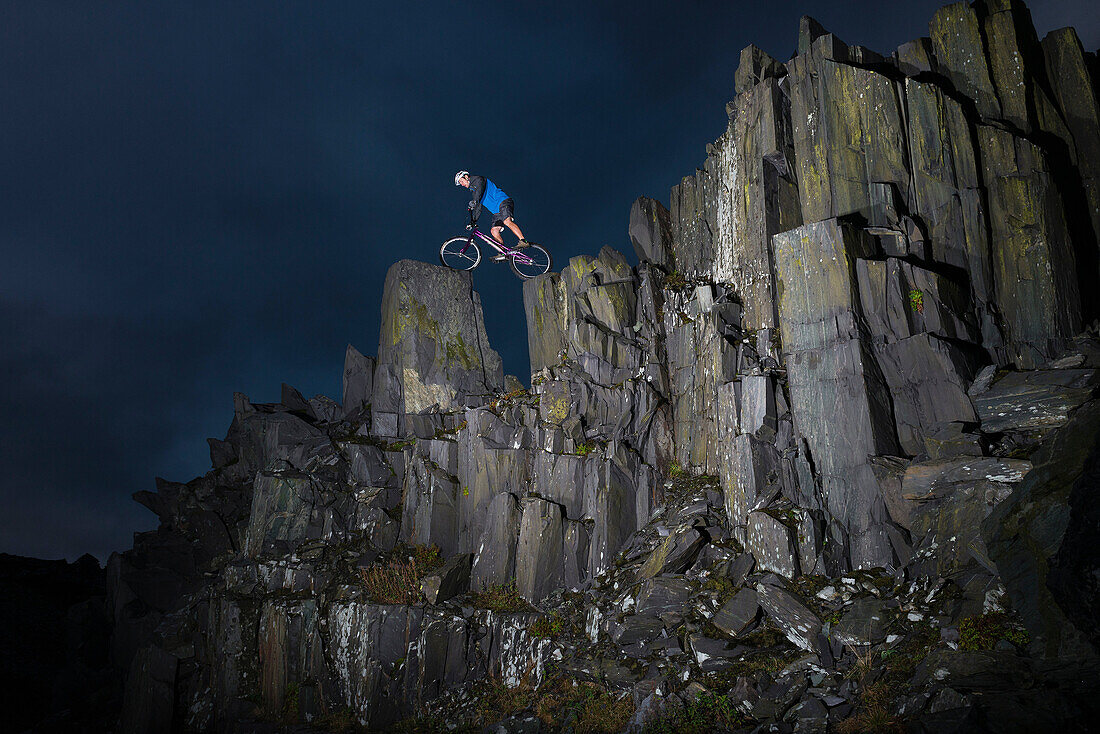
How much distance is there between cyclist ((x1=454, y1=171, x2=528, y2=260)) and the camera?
23.6 m

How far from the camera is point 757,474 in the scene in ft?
48.3

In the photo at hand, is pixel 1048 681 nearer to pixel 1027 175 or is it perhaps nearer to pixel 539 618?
pixel 539 618

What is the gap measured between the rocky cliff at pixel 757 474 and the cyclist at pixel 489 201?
2.56 meters

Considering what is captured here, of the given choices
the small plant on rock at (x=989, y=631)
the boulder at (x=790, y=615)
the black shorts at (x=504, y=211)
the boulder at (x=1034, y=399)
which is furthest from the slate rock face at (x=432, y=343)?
the small plant on rock at (x=989, y=631)

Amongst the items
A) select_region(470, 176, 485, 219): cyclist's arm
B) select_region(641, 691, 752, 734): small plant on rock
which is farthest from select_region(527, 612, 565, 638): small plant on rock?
select_region(470, 176, 485, 219): cyclist's arm

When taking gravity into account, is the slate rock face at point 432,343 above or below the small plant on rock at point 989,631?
above

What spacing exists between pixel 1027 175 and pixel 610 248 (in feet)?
42.7

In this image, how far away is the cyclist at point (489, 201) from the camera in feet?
77.4

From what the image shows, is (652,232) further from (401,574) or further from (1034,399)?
(401,574)

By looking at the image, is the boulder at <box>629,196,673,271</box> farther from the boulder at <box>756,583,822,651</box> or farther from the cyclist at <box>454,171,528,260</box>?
the boulder at <box>756,583,822,651</box>

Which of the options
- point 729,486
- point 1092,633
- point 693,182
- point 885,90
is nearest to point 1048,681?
point 1092,633

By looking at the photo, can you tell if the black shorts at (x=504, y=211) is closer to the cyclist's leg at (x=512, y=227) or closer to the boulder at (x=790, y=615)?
the cyclist's leg at (x=512, y=227)

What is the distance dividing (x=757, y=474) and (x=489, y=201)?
51.1ft

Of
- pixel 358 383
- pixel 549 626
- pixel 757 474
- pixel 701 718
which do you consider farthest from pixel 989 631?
pixel 358 383
